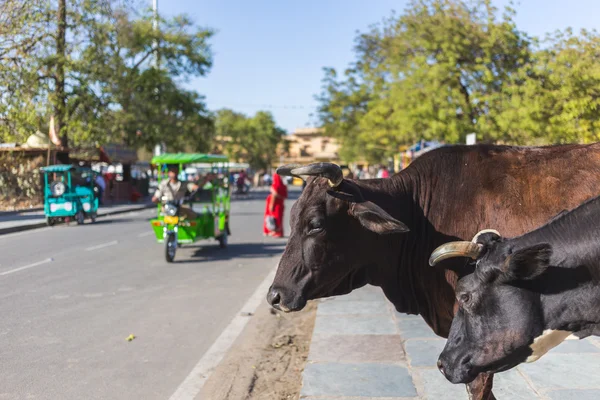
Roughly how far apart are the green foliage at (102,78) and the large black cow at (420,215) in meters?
21.9

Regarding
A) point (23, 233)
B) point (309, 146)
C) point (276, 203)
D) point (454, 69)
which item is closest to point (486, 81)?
point (454, 69)

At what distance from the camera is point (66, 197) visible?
19656 millimetres

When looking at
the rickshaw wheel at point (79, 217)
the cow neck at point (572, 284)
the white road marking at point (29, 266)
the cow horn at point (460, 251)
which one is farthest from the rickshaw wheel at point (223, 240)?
the cow neck at point (572, 284)

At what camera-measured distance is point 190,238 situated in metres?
12.6

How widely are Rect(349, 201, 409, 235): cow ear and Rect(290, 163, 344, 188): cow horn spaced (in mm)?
212

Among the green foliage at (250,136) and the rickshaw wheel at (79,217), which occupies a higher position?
the green foliage at (250,136)

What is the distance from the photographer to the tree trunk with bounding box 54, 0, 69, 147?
27.4 meters

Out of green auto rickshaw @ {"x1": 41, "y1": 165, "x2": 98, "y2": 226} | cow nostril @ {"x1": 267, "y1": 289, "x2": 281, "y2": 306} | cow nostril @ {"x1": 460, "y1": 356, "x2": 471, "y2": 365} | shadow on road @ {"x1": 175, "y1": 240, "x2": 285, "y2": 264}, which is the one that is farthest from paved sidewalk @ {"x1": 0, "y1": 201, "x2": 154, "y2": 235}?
cow nostril @ {"x1": 460, "y1": 356, "x2": 471, "y2": 365}

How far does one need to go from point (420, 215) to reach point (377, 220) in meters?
0.46

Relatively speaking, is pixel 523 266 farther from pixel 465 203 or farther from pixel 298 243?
pixel 298 243

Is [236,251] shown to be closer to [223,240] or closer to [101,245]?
[223,240]

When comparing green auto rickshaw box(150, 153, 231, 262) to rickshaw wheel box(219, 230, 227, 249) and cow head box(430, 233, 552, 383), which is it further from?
cow head box(430, 233, 552, 383)

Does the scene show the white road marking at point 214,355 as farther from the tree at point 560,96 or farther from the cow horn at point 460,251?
the tree at point 560,96

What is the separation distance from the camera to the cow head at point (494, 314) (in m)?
2.80
